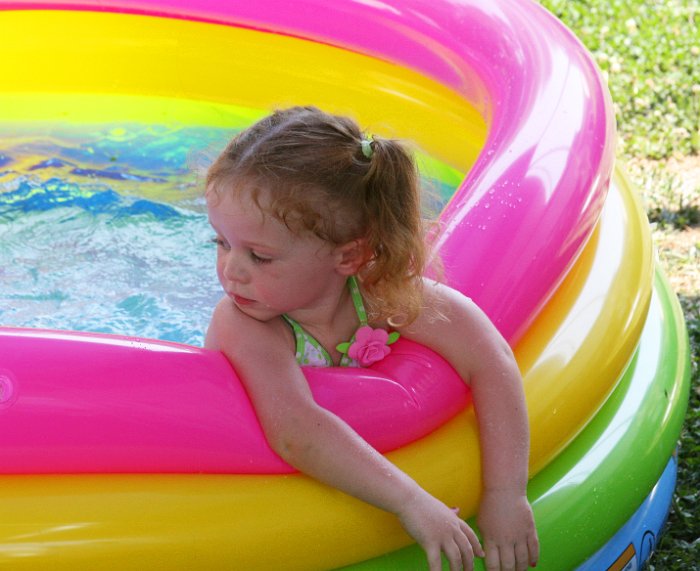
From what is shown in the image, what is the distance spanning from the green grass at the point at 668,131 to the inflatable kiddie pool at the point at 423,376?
23cm

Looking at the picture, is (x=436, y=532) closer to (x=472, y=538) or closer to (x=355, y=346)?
(x=472, y=538)

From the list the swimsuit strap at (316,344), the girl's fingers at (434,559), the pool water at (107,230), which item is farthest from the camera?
the pool water at (107,230)

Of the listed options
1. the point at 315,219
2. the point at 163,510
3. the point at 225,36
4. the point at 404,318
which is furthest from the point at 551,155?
the point at 225,36

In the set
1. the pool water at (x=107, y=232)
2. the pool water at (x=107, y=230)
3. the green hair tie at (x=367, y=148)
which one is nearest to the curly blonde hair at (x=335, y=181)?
the green hair tie at (x=367, y=148)

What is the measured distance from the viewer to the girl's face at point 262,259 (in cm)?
172

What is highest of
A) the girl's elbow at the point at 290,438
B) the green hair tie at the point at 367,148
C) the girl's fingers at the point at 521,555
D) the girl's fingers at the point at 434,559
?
the green hair tie at the point at 367,148

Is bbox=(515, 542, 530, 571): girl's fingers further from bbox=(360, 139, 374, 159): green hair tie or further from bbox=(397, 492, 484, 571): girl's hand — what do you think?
→ bbox=(360, 139, 374, 159): green hair tie

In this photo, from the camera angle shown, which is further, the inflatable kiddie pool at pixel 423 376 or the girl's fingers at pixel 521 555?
the girl's fingers at pixel 521 555

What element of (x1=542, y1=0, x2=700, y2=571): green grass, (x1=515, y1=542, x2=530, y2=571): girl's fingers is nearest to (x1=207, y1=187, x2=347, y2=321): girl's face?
(x1=515, y1=542, x2=530, y2=571): girl's fingers

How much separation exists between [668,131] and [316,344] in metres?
2.65

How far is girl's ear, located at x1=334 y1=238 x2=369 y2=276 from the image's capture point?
1805 millimetres

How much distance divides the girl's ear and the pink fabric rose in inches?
4.6

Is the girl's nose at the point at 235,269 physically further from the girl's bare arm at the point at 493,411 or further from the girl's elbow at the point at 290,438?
the girl's bare arm at the point at 493,411

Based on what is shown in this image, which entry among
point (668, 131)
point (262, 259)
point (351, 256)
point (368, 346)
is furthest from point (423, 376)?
point (668, 131)
